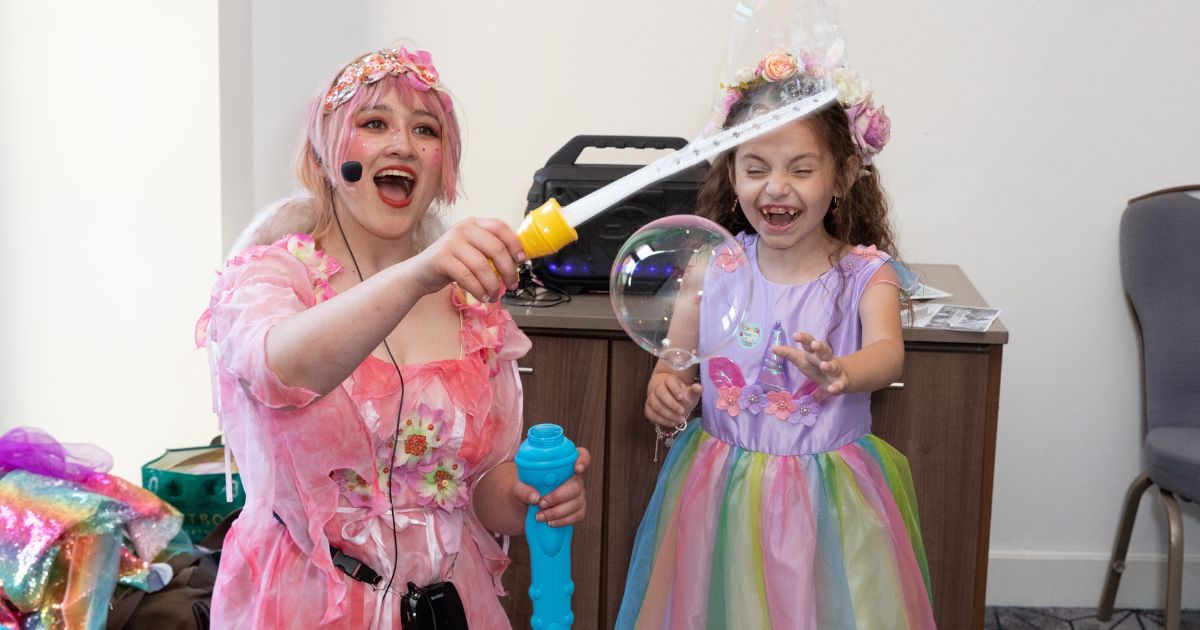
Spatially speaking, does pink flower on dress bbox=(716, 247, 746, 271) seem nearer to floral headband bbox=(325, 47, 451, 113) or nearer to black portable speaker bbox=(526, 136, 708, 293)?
floral headband bbox=(325, 47, 451, 113)

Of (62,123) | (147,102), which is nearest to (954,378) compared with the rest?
(147,102)

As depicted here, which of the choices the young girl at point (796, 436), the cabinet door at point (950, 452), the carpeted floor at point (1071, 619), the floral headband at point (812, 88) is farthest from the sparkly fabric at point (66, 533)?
the carpeted floor at point (1071, 619)

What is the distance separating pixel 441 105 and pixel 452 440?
42cm

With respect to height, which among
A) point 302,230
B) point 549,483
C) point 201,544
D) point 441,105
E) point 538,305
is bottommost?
point 201,544

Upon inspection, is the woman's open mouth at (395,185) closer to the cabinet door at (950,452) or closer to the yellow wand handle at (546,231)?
the yellow wand handle at (546,231)

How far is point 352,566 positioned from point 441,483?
0.47 feet

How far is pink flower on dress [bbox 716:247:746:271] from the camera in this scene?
4.47ft

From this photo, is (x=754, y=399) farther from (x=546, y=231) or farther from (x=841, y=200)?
(x=546, y=231)

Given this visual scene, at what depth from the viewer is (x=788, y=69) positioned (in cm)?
156

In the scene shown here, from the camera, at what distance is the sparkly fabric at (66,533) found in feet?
5.70

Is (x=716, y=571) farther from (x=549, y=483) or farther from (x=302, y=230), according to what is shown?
(x=302, y=230)

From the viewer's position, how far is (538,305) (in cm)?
215

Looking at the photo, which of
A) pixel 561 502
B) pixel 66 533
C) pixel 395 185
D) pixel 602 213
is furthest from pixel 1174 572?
pixel 66 533

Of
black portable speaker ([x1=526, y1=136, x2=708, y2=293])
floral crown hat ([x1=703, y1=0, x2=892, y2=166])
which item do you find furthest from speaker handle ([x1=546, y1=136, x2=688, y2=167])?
floral crown hat ([x1=703, y1=0, x2=892, y2=166])
